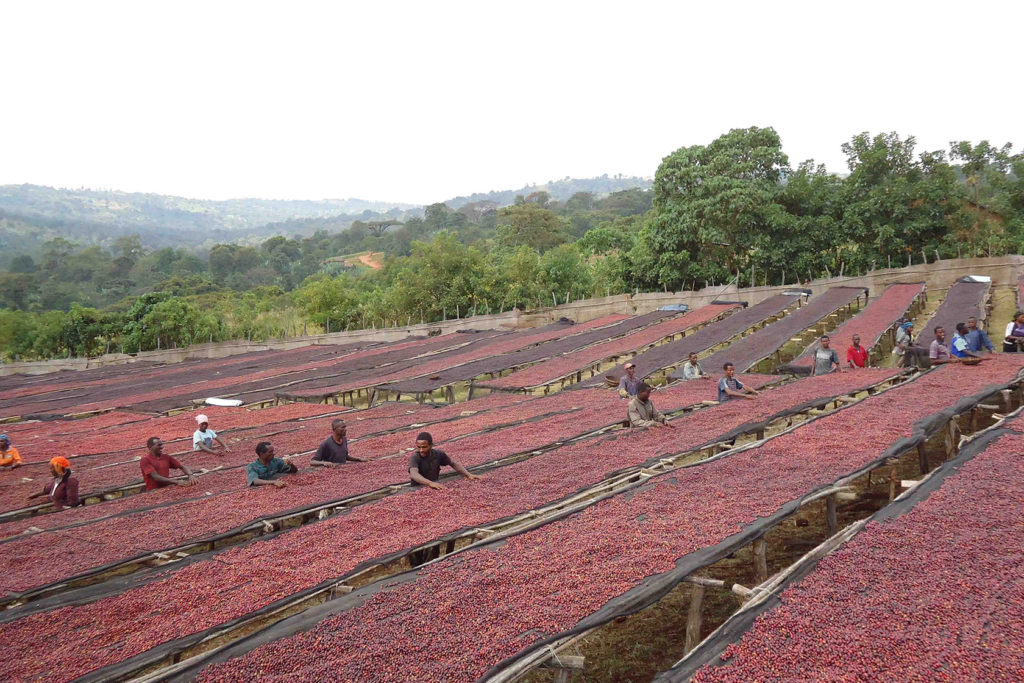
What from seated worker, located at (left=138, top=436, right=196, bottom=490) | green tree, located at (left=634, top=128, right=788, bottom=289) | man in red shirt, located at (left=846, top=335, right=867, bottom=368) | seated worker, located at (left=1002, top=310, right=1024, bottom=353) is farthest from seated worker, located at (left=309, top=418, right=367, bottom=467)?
green tree, located at (left=634, top=128, right=788, bottom=289)

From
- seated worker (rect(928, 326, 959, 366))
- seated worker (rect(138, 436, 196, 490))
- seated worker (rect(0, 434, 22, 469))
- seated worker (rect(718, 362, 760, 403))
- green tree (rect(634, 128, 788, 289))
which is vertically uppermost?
green tree (rect(634, 128, 788, 289))

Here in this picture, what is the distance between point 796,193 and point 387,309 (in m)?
22.3

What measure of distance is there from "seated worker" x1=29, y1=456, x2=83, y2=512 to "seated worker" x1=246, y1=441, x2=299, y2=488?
6.86 ft

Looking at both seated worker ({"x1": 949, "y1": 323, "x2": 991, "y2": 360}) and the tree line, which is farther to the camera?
the tree line

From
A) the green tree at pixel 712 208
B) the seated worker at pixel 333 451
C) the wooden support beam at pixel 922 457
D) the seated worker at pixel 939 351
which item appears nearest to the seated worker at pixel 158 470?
the seated worker at pixel 333 451

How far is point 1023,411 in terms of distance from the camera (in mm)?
8852

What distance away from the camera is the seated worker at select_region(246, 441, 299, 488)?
822cm

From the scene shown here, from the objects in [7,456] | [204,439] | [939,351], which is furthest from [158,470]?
[939,351]

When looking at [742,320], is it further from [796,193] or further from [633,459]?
[633,459]

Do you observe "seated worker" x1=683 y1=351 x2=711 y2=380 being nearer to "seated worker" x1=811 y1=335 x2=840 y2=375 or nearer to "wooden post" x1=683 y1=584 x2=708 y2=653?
"seated worker" x1=811 y1=335 x2=840 y2=375

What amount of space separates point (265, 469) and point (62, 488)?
2359mm

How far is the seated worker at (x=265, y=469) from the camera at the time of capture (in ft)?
27.0

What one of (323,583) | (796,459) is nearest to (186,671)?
(323,583)

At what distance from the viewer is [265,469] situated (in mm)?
8414
